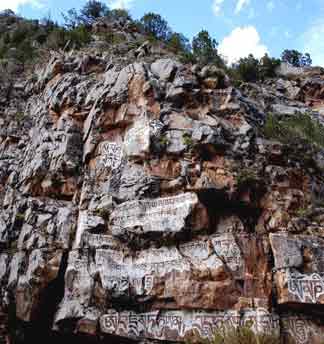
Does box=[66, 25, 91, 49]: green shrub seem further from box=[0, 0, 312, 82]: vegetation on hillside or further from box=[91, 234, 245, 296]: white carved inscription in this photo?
box=[91, 234, 245, 296]: white carved inscription

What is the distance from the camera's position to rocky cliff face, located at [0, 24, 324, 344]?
6488 millimetres

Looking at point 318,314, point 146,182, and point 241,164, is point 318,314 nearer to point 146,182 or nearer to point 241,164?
point 241,164

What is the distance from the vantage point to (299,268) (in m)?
6.40

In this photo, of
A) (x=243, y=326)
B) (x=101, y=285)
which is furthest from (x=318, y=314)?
(x=101, y=285)

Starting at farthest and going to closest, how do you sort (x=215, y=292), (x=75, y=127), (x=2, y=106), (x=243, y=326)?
(x=2, y=106) → (x=75, y=127) → (x=215, y=292) → (x=243, y=326)

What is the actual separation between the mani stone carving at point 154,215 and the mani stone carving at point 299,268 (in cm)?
177

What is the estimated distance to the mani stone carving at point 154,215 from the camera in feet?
24.0

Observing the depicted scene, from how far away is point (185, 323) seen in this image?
21.3 feet

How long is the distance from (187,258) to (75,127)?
207 inches

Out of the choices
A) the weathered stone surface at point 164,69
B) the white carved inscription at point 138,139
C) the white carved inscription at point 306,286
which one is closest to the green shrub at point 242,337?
the white carved inscription at point 306,286

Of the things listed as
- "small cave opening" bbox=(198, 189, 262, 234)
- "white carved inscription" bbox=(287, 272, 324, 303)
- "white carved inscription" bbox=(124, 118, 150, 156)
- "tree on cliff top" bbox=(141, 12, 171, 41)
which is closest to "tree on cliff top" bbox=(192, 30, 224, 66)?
"tree on cliff top" bbox=(141, 12, 171, 41)

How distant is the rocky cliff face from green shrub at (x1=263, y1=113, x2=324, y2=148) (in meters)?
0.33

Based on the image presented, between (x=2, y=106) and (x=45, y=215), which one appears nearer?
(x=45, y=215)

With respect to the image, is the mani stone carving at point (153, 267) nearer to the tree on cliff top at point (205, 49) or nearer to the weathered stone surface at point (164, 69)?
the weathered stone surface at point (164, 69)
